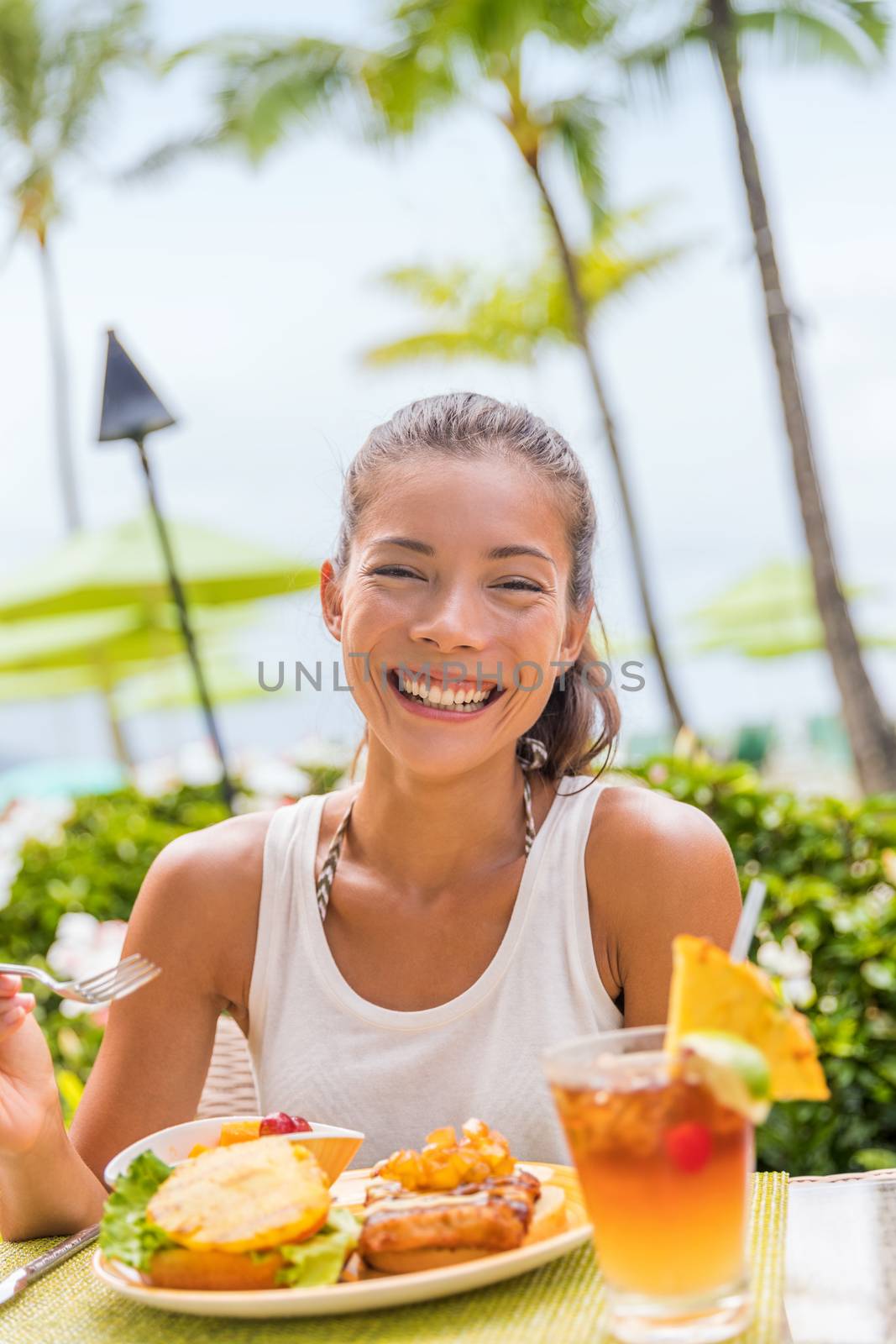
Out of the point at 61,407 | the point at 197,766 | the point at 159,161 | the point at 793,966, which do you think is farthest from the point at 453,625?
the point at 61,407

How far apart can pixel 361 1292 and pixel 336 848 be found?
3.35 feet

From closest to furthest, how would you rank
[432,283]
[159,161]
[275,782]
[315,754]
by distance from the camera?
[275,782] → [315,754] → [159,161] → [432,283]

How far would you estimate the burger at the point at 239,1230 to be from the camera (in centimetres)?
111

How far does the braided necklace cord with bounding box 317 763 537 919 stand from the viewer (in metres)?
1.98

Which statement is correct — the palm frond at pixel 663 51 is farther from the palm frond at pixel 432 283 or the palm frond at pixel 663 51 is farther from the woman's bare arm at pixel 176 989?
the woman's bare arm at pixel 176 989

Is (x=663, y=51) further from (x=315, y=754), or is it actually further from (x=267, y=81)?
(x=315, y=754)

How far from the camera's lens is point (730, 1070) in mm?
928

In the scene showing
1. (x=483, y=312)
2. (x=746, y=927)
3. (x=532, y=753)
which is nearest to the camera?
(x=746, y=927)

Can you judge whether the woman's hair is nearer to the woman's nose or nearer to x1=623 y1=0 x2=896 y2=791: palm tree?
the woman's nose

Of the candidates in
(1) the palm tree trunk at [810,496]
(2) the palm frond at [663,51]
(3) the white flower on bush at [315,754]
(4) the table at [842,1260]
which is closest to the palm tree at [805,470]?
(1) the palm tree trunk at [810,496]

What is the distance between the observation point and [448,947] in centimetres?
192

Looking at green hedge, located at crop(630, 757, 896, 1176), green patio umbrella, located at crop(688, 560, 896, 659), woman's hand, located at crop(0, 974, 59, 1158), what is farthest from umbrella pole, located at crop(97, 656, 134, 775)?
woman's hand, located at crop(0, 974, 59, 1158)

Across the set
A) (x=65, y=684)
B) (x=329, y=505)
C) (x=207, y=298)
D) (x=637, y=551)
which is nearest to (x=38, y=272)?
A: (x=65, y=684)

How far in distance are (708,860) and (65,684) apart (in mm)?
22461
